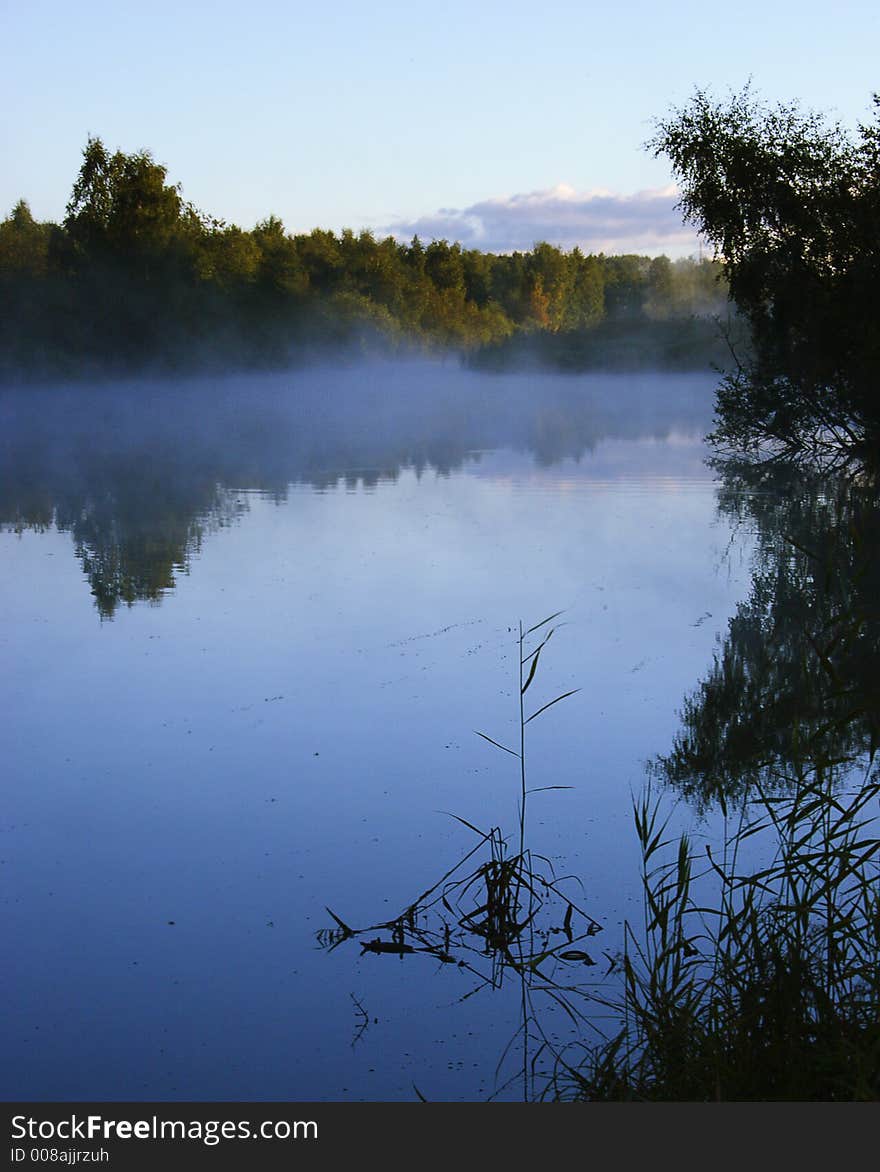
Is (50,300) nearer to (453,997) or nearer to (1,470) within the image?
(1,470)

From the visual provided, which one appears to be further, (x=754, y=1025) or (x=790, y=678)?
(x=790, y=678)

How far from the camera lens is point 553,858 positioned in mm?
4617

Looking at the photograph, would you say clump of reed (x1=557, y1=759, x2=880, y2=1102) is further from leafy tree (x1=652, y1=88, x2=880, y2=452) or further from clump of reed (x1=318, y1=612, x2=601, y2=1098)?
leafy tree (x1=652, y1=88, x2=880, y2=452)

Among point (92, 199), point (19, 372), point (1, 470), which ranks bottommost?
point (1, 470)

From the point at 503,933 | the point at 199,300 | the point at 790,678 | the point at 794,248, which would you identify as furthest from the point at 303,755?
the point at 199,300

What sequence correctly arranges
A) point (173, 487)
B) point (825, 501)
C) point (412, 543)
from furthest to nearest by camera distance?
1. point (173, 487)
2. point (825, 501)
3. point (412, 543)

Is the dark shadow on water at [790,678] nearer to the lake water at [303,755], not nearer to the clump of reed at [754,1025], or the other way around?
the lake water at [303,755]

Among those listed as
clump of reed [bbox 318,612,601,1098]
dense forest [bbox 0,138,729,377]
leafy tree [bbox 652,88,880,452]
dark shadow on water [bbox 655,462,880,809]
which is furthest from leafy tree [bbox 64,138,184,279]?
clump of reed [bbox 318,612,601,1098]

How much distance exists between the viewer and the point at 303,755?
19.2ft

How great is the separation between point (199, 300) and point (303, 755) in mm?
52902

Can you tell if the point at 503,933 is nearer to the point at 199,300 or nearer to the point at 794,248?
the point at 794,248

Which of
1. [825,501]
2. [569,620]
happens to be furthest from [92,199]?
[569,620]

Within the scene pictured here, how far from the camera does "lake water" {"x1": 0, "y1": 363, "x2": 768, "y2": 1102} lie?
3.45m
